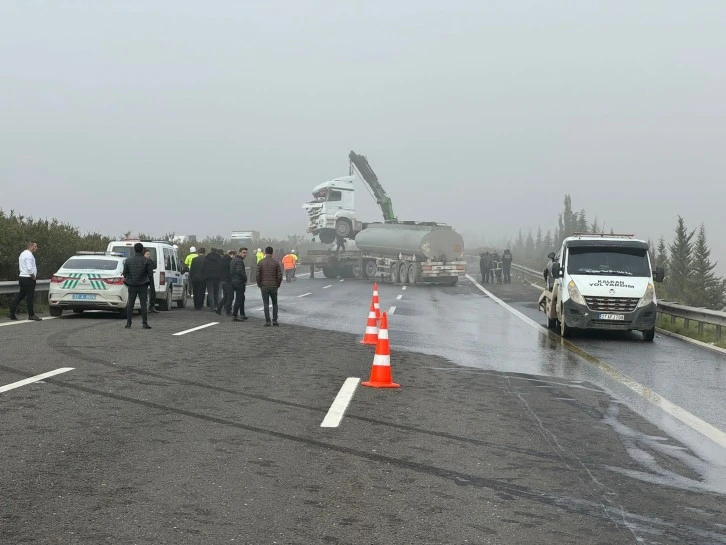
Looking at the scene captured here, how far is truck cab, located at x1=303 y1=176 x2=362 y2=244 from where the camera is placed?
48969mm

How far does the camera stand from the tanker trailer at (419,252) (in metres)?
43.5

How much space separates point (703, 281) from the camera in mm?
104562

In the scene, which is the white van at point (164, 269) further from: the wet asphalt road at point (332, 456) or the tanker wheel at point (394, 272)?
the tanker wheel at point (394, 272)

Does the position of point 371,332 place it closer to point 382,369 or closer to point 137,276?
point 137,276

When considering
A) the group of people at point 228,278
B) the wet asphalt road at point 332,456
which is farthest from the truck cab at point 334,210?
the wet asphalt road at point 332,456

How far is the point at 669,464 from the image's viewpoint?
21.9 ft

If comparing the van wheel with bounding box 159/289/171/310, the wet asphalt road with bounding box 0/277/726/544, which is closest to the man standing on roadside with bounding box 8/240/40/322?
the van wheel with bounding box 159/289/171/310

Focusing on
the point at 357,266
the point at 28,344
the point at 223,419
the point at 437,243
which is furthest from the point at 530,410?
the point at 357,266

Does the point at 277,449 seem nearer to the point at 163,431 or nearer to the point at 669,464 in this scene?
the point at 163,431

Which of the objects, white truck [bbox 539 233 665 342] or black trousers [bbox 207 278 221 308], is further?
black trousers [bbox 207 278 221 308]

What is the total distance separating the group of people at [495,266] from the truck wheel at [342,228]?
25.2 feet

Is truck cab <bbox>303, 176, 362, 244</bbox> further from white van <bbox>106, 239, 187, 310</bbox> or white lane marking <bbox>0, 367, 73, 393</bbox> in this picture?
white lane marking <bbox>0, 367, 73, 393</bbox>

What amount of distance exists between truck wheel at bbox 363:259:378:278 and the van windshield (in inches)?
1153

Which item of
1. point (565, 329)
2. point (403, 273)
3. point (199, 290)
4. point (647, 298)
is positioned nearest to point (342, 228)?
point (403, 273)
